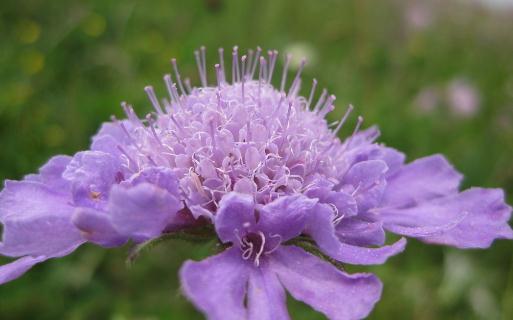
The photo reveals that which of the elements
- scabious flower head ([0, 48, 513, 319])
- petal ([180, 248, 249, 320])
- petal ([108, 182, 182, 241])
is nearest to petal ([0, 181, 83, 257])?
scabious flower head ([0, 48, 513, 319])

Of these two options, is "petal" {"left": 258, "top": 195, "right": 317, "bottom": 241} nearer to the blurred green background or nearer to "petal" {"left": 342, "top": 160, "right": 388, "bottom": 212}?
"petal" {"left": 342, "top": 160, "right": 388, "bottom": 212}

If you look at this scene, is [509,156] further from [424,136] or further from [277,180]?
[277,180]

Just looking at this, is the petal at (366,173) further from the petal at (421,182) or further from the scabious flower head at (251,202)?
the petal at (421,182)

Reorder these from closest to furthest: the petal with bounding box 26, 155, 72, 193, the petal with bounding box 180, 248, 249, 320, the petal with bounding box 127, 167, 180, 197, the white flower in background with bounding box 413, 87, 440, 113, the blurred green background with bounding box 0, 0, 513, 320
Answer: the petal with bounding box 180, 248, 249, 320, the petal with bounding box 127, 167, 180, 197, the petal with bounding box 26, 155, 72, 193, the blurred green background with bounding box 0, 0, 513, 320, the white flower in background with bounding box 413, 87, 440, 113

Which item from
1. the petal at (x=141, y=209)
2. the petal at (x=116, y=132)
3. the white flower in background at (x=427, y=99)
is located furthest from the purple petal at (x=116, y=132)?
the white flower in background at (x=427, y=99)

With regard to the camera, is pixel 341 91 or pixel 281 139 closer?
pixel 281 139

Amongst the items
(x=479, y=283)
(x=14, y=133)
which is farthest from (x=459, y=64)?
(x=14, y=133)
